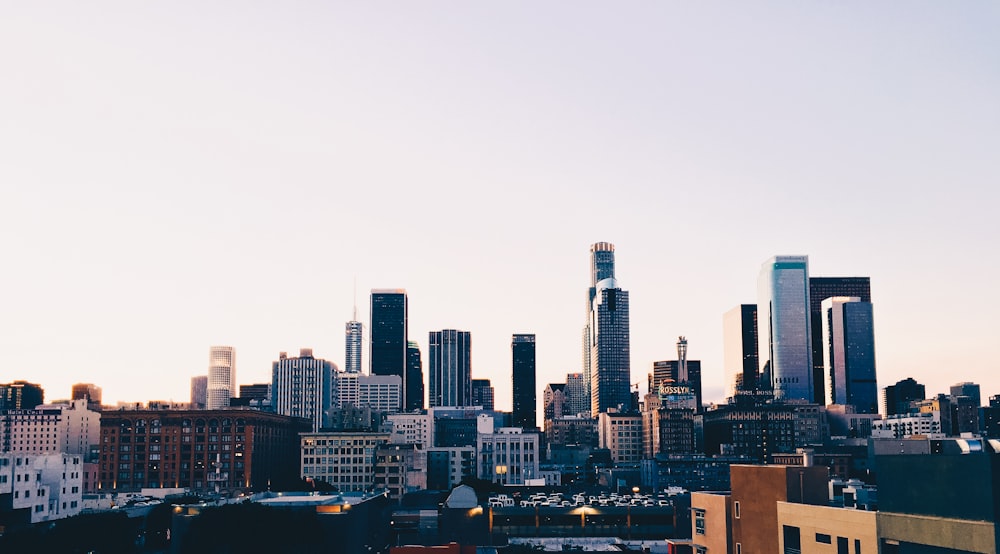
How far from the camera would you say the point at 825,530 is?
71125 mm

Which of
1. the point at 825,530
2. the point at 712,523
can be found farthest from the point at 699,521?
the point at 825,530

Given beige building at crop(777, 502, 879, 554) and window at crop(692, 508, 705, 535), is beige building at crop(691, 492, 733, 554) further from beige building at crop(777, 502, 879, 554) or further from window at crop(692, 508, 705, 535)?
beige building at crop(777, 502, 879, 554)

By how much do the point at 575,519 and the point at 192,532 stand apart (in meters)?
68.2

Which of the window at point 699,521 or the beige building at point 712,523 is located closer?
the beige building at point 712,523

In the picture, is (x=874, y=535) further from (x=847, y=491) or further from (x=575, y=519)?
(x=575, y=519)

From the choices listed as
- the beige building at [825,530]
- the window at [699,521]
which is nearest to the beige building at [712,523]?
the window at [699,521]

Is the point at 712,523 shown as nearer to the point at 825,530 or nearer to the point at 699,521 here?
the point at 699,521

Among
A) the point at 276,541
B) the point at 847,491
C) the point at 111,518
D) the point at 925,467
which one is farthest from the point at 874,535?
the point at 111,518

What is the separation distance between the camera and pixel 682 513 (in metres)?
186

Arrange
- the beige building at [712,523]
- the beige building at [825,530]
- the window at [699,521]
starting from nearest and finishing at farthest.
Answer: the beige building at [825,530]
the beige building at [712,523]
the window at [699,521]

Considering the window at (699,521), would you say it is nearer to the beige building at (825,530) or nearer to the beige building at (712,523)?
the beige building at (712,523)

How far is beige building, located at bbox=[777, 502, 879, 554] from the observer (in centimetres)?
6556

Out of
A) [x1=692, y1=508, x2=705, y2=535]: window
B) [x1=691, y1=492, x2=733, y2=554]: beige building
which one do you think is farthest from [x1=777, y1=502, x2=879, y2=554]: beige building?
[x1=692, y1=508, x2=705, y2=535]: window

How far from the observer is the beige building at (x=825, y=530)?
65562 millimetres
